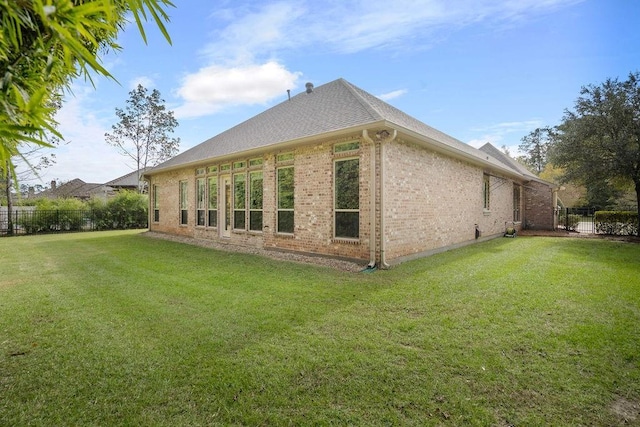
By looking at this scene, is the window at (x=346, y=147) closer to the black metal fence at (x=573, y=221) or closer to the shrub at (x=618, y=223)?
the shrub at (x=618, y=223)

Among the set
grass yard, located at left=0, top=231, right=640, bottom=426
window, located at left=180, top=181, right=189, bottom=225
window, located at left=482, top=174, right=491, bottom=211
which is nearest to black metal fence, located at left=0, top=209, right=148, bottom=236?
window, located at left=180, top=181, right=189, bottom=225

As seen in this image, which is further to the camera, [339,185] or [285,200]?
[285,200]

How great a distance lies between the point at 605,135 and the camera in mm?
14148

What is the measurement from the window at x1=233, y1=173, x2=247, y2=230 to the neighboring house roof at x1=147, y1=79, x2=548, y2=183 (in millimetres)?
971

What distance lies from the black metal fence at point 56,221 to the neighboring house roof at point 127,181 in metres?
11.6

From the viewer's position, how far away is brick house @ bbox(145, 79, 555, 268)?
23.9 ft

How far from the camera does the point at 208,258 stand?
28.4 ft

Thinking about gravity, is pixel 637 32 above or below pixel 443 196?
above

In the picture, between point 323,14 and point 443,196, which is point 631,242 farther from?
point 323,14

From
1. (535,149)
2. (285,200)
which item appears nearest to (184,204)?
(285,200)

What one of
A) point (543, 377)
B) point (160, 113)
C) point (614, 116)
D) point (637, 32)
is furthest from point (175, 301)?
point (160, 113)

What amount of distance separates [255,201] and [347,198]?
3839 millimetres

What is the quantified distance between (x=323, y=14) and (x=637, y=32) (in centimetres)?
929

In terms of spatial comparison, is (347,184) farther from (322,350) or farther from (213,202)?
(213,202)
